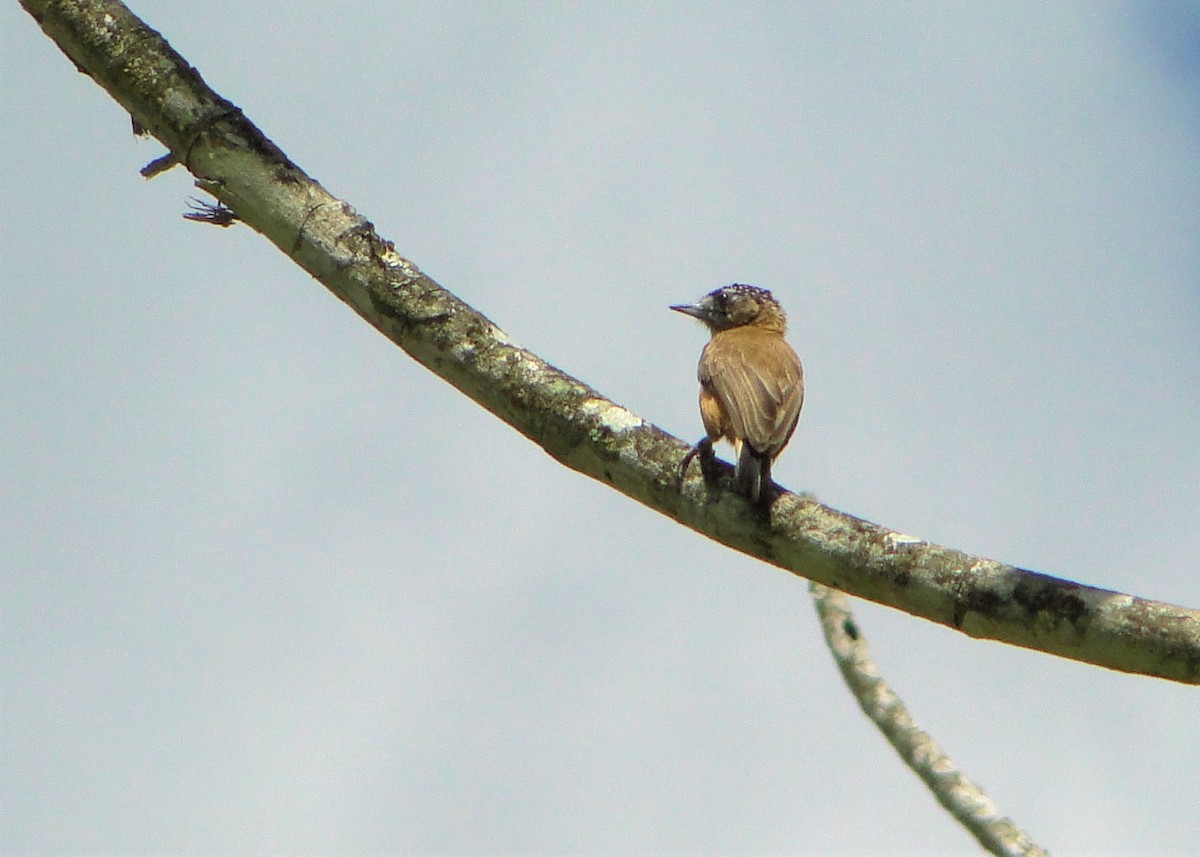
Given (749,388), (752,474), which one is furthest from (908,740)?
(749,388)

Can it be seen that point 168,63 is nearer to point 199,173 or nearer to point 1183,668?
point 199,173

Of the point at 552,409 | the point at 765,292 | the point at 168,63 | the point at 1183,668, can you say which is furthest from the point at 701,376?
the point at 1183,668

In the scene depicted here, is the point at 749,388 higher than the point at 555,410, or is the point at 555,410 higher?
the point at 749,388

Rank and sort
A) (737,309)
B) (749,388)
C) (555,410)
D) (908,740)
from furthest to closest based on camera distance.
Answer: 1. (737,309)
2. (749,388)
3. (908,740)
4. (555,410)

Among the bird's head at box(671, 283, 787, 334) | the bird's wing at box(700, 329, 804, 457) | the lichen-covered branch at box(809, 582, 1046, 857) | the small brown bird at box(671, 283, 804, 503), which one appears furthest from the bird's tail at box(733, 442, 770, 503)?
the bird's head at box(671, 283, 787, 334)

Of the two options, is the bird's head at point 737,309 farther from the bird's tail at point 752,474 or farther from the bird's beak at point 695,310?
the bird's tail at point 752,474

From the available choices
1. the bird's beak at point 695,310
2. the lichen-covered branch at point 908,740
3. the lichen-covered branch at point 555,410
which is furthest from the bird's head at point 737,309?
the lichen-covered branch at point 555,410

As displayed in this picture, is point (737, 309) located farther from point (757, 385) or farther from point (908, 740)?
point (908, 740)

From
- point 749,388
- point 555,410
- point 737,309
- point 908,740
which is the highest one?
point 737,309
